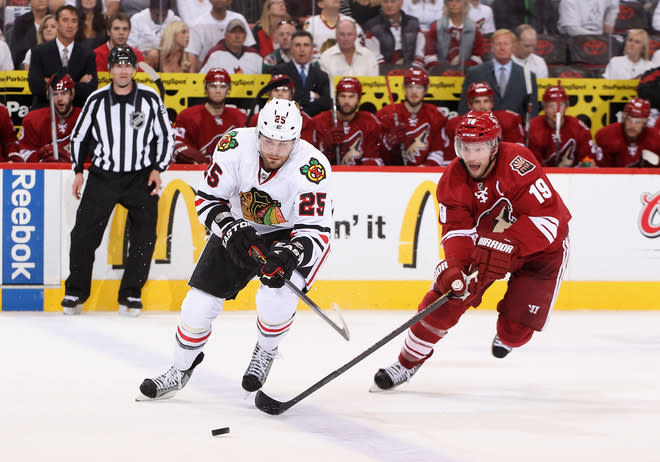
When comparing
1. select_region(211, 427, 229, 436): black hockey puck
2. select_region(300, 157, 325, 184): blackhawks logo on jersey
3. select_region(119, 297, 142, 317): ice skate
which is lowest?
select_region(119, 297, 142, 317): ice skate

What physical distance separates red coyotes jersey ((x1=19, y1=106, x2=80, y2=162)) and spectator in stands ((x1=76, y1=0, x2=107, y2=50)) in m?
0.62

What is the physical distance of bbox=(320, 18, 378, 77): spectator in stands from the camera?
24.2ft

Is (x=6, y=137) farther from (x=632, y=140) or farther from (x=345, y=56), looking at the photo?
(x=632, y=140)

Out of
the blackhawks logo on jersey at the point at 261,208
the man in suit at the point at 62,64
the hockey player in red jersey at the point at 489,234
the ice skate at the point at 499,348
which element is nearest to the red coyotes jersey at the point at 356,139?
the man in suit at the point at 62,64

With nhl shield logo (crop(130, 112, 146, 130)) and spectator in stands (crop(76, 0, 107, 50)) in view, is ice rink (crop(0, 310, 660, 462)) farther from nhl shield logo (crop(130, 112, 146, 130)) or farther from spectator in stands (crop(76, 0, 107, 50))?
spectator in stands (crop(76, 0, 107, 50))

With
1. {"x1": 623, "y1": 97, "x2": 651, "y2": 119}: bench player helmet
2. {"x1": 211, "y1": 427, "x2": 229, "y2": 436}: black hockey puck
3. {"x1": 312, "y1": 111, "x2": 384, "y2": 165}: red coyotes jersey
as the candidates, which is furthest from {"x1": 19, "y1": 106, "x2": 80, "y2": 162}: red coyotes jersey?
{"x1": 623, "y1": 97, "x2": 651, "y2": 119}: bench player helmet

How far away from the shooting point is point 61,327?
5535 mm

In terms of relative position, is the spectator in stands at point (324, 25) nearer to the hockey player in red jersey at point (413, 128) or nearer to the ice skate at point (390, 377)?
the hockey player in red jersey at point (413, 128)

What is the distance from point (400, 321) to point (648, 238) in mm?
2013

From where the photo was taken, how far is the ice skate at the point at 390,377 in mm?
3936

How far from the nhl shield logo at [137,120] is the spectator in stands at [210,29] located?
129 centimetres

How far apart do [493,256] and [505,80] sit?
13.0ft

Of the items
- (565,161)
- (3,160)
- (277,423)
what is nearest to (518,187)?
(277,423)

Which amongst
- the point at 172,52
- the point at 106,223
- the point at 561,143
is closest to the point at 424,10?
the point at 561,143
